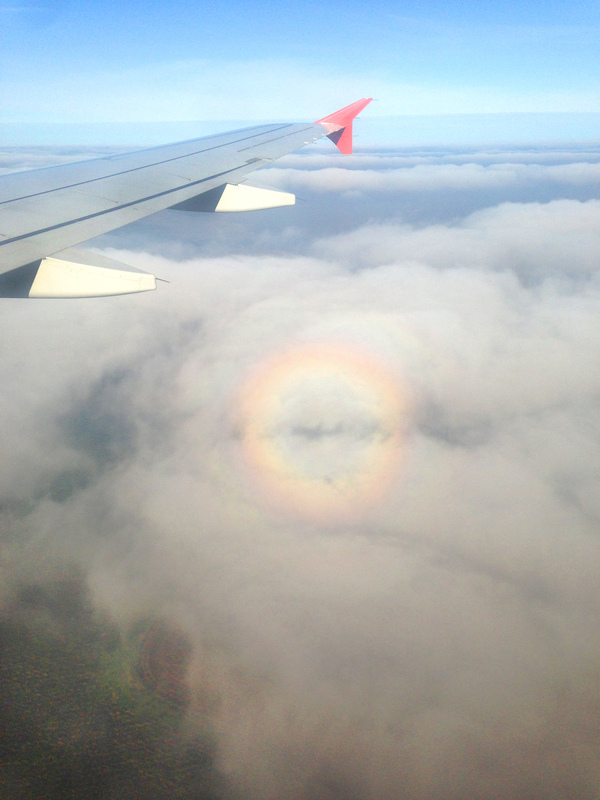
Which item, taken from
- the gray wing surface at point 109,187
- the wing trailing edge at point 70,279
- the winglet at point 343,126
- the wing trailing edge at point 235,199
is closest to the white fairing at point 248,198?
the wing trailing edge at point 235,199

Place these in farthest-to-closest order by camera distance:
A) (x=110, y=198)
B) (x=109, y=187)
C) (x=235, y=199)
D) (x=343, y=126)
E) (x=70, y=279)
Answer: (x=343, y=126), (x=235, y=199), (x=109, y=187), (x=110, y=198), (x=70, y=279)

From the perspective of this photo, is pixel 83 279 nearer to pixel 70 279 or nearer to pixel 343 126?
pixel 70 279

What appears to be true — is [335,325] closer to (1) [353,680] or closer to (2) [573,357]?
(2) [573,357]

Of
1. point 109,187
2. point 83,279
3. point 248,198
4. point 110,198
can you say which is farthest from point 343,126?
point 83,279

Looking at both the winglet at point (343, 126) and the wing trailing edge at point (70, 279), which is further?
the winglet at point (343, 126)

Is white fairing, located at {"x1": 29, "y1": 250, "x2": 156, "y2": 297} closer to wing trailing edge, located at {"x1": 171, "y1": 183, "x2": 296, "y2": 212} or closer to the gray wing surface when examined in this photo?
the gray wing surface

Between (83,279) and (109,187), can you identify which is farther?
(109,187)

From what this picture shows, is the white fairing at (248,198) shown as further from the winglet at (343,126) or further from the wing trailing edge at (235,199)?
the winglet at (343,126)

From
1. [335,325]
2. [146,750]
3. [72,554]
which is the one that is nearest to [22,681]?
[146,750]
